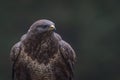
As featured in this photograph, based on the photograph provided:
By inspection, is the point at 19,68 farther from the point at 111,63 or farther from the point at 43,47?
the point at 111,63

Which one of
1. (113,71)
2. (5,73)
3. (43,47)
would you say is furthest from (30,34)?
(113,71)

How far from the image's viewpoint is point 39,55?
38.5ft

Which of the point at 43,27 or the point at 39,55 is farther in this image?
the point at 39,55

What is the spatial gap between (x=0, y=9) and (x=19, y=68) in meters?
10.9

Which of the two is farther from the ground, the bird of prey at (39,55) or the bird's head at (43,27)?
the bird's head at (43,27)

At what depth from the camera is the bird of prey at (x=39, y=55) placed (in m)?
11.7

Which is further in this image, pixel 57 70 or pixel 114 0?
pixel 114 0

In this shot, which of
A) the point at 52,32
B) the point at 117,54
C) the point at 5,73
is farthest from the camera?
the point at 117,54

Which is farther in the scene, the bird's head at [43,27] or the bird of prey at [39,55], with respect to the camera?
the bird of prey at [39,55]

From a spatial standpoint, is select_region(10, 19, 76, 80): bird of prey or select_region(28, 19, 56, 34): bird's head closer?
select_region(28, 19, 56, 34): bird's head

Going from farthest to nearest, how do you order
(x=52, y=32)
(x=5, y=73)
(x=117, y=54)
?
(x=117, y=54) < (x=5, y=73) < (x=52, y=32)

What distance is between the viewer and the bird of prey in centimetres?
1169

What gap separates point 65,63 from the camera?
39.4ft

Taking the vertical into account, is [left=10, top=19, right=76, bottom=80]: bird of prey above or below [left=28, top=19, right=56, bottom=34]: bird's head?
below
